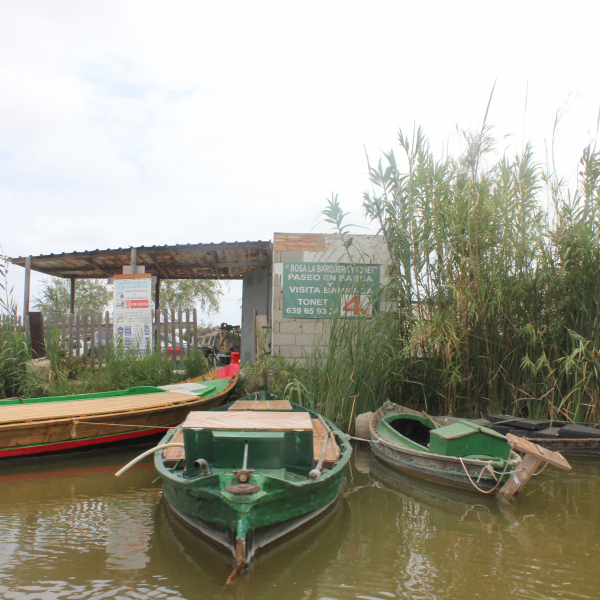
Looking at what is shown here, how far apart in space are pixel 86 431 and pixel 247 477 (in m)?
3.77

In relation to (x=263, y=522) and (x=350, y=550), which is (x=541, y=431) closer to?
(x=350, y=550)

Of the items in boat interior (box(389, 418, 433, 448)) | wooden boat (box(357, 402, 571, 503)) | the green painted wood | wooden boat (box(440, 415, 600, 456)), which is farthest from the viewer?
boat interior (box(389, 418, 433, 448))

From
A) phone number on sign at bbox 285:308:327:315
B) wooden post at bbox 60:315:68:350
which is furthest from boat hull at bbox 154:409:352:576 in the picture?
wooden post at bbox 60:315:68:350

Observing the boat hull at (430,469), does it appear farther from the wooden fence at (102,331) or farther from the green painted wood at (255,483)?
the wooden fence at (102,331)

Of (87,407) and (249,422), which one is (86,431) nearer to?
(87,407)

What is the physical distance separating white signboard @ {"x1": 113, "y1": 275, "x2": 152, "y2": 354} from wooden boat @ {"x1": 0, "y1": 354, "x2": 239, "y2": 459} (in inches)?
83.4

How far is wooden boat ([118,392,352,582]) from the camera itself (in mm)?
2936

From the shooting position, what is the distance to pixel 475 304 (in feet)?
21.5

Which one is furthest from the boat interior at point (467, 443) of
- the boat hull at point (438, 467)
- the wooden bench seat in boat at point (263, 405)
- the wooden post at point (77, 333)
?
the wooden post at point (77, 333)

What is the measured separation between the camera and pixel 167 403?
6617mm

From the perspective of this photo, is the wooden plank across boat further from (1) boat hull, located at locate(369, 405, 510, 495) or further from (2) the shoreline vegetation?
(2) the shoreline vegetation

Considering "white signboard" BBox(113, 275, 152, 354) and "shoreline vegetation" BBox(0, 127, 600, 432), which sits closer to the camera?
"shoreline vegetation" BBox(0, 127, 600, 432)

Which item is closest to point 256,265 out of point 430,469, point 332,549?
point 430,469

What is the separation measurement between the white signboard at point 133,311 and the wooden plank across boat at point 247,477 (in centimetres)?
539
